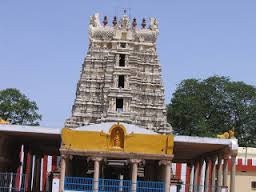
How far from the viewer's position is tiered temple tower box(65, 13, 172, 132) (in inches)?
1063

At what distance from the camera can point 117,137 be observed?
19.2m

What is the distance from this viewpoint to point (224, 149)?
20344 millimetres

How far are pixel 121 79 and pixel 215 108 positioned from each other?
59.0 ft

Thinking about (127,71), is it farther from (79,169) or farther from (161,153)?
(161,153)

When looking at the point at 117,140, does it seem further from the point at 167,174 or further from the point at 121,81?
the point at 121,81

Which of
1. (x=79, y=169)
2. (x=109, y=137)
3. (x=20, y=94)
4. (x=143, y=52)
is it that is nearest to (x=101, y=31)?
(x=143, y=52)

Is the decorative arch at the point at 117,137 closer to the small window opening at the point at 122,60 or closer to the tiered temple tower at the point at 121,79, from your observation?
the tiered temple tower at the point at 121,79

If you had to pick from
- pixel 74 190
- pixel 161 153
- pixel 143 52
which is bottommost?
pixel 74 190

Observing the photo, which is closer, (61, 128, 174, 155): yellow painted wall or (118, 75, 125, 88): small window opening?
(61, 128, 174, 155): yellow painted wall

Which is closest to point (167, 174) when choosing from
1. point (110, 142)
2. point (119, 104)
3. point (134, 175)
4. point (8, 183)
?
point (134, 175)

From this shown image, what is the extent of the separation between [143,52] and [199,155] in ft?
22.5

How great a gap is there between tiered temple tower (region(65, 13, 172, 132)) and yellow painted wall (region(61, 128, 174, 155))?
7.19 meters

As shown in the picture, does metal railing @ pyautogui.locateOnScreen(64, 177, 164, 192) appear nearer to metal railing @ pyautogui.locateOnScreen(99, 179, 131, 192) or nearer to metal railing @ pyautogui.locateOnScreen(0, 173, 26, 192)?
metal railing @ pyautogui.locateOnScreen(99, 179, 131, 192)

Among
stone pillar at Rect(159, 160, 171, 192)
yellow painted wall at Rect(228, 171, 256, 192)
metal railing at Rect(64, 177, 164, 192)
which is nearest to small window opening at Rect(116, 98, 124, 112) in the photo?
metal railing at Rect(64, 177, 164, 192)
